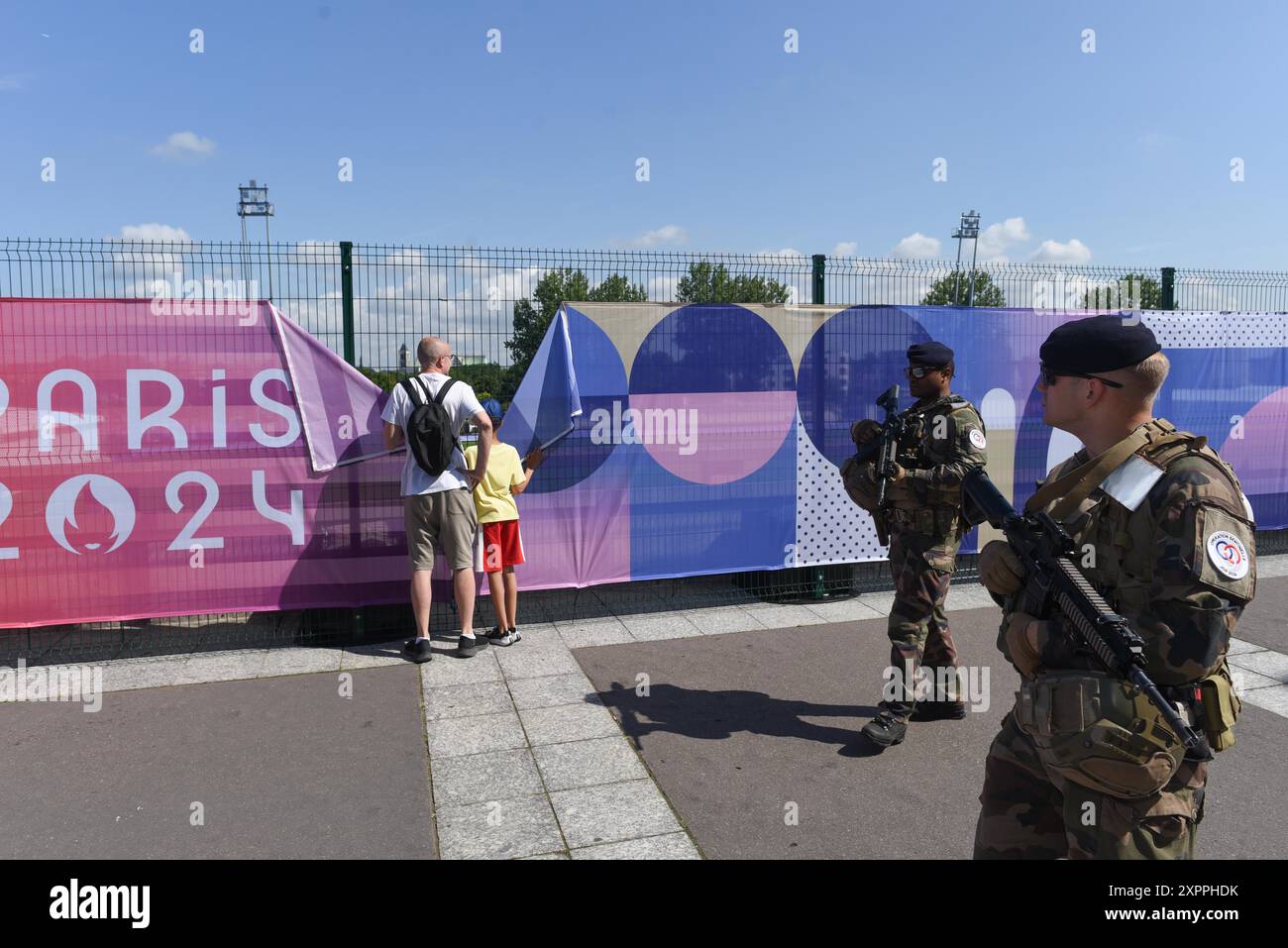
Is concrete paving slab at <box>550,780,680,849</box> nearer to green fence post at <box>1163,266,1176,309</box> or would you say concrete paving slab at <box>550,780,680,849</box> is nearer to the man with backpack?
the man with backpack

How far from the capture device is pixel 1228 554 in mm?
2043

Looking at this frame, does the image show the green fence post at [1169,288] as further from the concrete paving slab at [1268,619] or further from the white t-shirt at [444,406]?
the white t-shirt at [444,406]

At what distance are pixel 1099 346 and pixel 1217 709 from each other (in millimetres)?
961

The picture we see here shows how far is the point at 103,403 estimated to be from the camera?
5738 millimetres

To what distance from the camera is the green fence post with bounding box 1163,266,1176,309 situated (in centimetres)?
849

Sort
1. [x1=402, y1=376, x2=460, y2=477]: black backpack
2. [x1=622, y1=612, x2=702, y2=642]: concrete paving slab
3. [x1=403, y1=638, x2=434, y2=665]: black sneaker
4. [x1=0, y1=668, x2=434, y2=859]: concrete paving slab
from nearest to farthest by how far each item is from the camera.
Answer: [x1=0, y1=668, x2=434, y2=859]: concrete paving slab → [x1=402, y1=376, x2=460, y2=477]: black backpack → [x1=403, y1=638, x2=434, y2=665]: black sneaker → [x1=622, y1=612, x2=702, y2=642]: concrete paving slab

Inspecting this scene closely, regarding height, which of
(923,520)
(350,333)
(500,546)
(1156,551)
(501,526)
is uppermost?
(350,333)

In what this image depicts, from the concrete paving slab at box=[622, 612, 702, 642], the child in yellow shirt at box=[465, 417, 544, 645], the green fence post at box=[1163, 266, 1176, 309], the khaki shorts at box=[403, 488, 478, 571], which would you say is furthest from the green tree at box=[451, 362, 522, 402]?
the green fence post at box=[1163, 266, 1176, 309]

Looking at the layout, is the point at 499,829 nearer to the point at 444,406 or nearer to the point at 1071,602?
the point at 1071,602

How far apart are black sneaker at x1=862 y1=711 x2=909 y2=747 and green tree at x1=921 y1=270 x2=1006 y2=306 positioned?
4.12 meters
